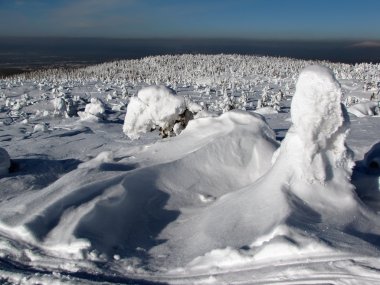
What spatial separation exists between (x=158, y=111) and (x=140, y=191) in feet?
14.3

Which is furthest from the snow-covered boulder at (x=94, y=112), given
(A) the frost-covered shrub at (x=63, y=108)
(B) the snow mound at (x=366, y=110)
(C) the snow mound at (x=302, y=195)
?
(C) the snow mound at (x=302, y=195)

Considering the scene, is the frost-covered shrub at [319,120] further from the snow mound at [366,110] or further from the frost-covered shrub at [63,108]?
the frost-covered shrub at [63,108]

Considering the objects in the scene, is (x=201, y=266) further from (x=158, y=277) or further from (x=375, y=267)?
(x=375, y=267)

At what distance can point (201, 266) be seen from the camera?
18.6 ft

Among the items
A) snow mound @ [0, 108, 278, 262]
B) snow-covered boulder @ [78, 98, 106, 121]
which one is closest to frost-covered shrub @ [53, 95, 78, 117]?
snow-covered boulder @ [78, 98, 106, 121]

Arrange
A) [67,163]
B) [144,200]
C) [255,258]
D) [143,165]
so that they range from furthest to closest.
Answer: [67,163], [143,165], [144,200], [255,258]

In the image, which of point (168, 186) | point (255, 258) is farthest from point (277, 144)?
point (255, 258)

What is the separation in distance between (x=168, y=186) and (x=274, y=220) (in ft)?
8.15

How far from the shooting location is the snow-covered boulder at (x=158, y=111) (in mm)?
11641

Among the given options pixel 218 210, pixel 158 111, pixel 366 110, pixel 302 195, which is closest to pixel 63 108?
pixel 158 111

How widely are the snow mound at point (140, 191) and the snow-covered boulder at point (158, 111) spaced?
160 centimetres

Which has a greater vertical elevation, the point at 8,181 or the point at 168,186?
the point at 168,186

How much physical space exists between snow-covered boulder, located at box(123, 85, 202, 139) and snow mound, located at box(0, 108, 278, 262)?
5.25ft

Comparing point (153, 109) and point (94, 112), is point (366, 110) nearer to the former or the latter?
point (94, 112)
